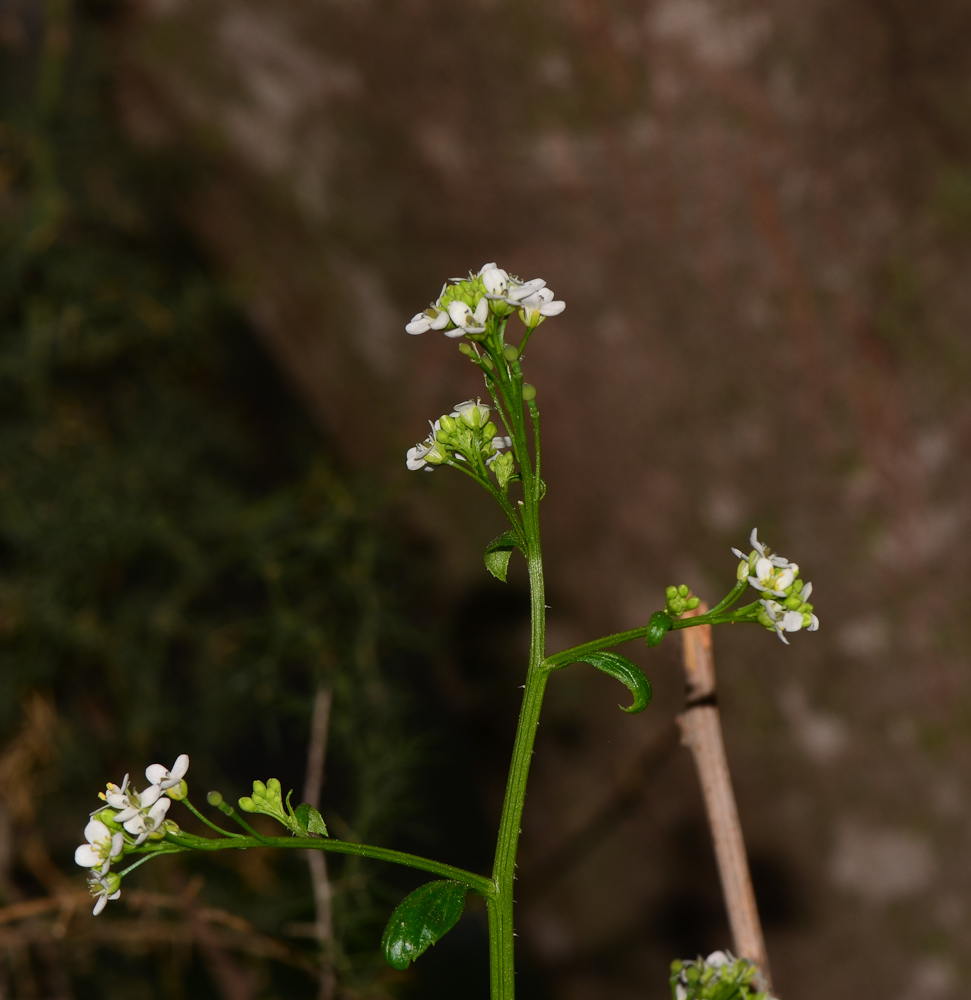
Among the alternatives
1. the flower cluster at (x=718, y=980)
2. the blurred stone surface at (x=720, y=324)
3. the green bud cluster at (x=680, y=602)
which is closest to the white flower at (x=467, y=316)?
the green bud cluster at (x=680, y=602)

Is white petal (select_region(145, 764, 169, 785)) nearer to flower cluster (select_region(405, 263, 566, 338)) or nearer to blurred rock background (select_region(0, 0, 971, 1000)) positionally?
flower cluster (select_region(405, 263, 566, 338))

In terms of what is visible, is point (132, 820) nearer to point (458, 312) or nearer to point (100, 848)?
point (100, 848)

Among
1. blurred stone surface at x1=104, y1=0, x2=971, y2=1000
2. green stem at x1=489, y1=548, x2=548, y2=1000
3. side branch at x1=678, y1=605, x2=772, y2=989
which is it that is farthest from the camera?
blurred stone surface at x1=104, y1=0, x2=971, y2=1000

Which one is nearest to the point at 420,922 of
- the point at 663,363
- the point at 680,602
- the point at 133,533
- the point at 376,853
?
the point at 376,853

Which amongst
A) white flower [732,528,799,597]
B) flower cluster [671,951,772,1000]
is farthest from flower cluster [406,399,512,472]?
flower cluster [671,951,772,1000]

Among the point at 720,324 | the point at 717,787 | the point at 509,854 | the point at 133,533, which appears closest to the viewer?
the point at 509,854

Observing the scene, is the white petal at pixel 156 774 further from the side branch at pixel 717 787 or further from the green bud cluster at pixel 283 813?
the side branch at pixel 717 787
